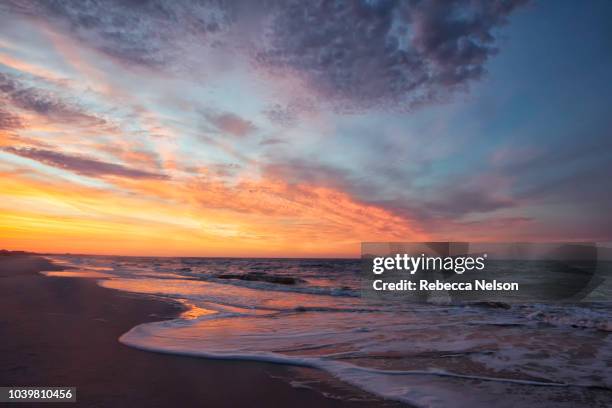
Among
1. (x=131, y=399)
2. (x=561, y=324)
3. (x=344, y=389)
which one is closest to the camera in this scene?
(x=131, y=399)

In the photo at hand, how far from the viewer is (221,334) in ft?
25.7

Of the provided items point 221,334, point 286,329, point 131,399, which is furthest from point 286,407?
point 286,329

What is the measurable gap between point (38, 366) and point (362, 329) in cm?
654

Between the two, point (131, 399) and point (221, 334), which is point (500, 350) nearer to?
point (221, 334)

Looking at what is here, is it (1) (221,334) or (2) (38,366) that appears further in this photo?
(1) (221,334)

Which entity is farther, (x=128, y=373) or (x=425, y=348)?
(x=425, y=348)

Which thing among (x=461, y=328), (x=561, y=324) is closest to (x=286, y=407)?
(x=461, y=328)

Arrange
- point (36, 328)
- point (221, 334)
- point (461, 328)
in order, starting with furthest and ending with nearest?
point (461, 328)
point (221, 334)
point (36, 328)

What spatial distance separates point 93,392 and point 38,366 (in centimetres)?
135

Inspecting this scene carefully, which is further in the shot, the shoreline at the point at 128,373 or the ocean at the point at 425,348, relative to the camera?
the ocean at the point at 425,348

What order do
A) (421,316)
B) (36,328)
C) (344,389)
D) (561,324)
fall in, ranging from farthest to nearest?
(421,316) → (561,324) → (36,328) → (344,389)

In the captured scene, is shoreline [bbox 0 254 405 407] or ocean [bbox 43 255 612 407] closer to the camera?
shoreline [bbox 0 254 405 407]

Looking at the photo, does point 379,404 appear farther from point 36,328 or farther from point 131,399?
point 36,328

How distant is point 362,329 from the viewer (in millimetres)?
9055
